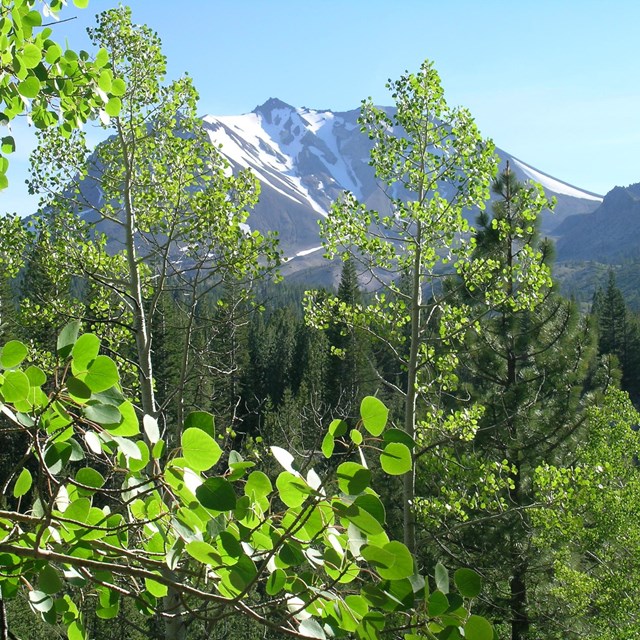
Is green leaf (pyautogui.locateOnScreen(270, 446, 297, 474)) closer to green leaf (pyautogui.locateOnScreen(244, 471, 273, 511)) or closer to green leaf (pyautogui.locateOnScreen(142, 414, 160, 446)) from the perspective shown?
green leaf (pyautogui.locateOnScreen(244, 471, 273, 511))

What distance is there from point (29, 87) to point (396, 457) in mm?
1227

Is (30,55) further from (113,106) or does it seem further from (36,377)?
(36,377)

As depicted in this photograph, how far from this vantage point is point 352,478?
90cm

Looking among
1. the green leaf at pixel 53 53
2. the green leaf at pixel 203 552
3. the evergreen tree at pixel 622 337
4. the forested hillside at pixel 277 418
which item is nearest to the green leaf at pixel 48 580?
the forested hillside at pixel 277 418

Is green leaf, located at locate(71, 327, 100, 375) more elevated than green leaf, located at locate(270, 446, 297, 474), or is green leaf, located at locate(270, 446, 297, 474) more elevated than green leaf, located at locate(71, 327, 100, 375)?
green leaf, located at locate(71, 327, 100, 375)

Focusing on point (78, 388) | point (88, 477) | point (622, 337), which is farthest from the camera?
point (622, 337)

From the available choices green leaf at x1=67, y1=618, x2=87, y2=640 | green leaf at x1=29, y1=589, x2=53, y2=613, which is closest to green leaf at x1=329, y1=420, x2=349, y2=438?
green leaf at x1=29, y1=589, x2=53, y2=613

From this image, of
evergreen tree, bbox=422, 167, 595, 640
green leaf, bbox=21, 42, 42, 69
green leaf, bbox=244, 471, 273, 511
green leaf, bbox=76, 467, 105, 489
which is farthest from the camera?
evergreen tree, bbox=422, 167, 595, 640

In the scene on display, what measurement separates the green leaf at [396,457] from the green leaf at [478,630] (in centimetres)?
27

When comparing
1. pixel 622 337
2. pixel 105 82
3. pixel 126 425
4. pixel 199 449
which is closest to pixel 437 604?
pixel 199 449

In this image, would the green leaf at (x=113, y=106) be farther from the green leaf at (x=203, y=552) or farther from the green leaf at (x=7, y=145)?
the green leaf at (x=203, y=552)

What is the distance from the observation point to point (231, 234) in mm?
5309

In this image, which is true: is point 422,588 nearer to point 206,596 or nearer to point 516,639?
point 206,596

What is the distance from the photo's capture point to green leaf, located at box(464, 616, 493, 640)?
0.94 m
